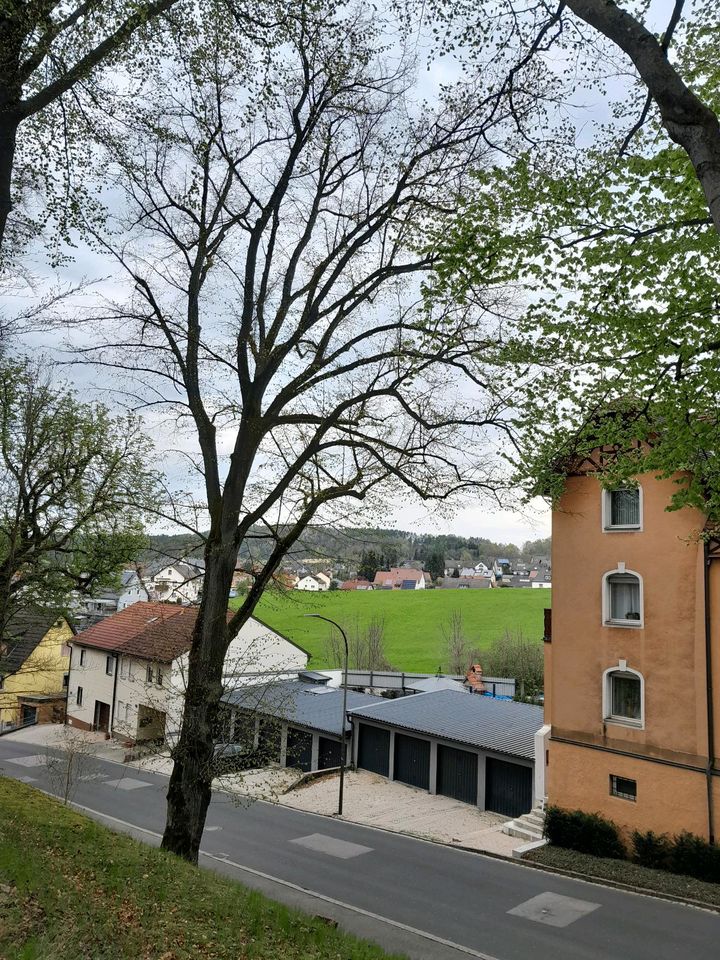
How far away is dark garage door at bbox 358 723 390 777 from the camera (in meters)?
31.1

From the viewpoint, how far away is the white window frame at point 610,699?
1919 centimetres

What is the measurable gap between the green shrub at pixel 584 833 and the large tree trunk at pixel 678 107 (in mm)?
18365

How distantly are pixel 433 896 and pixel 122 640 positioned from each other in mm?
28497

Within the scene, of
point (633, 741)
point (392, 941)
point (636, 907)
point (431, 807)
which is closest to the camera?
point (392, 941)

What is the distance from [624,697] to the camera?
65.1 feet

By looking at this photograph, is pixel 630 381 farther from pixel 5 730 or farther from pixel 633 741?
pixel 5 730

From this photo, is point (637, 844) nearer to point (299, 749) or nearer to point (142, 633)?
point (299, 749)

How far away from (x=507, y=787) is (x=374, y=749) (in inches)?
302

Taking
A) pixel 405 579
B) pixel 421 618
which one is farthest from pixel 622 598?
pixel 405 579

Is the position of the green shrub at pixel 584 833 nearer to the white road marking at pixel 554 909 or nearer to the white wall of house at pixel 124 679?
the white road marking at pixel 554 909

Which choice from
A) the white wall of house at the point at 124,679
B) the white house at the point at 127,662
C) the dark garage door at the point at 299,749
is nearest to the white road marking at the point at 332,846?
the dark garage door at the point at 299,749

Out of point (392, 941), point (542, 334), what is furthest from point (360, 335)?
point (392, 941)

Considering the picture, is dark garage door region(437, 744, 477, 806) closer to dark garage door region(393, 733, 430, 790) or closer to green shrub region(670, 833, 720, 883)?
dark garage door region(393, 733, 430, 790)

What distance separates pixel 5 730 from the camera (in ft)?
144
